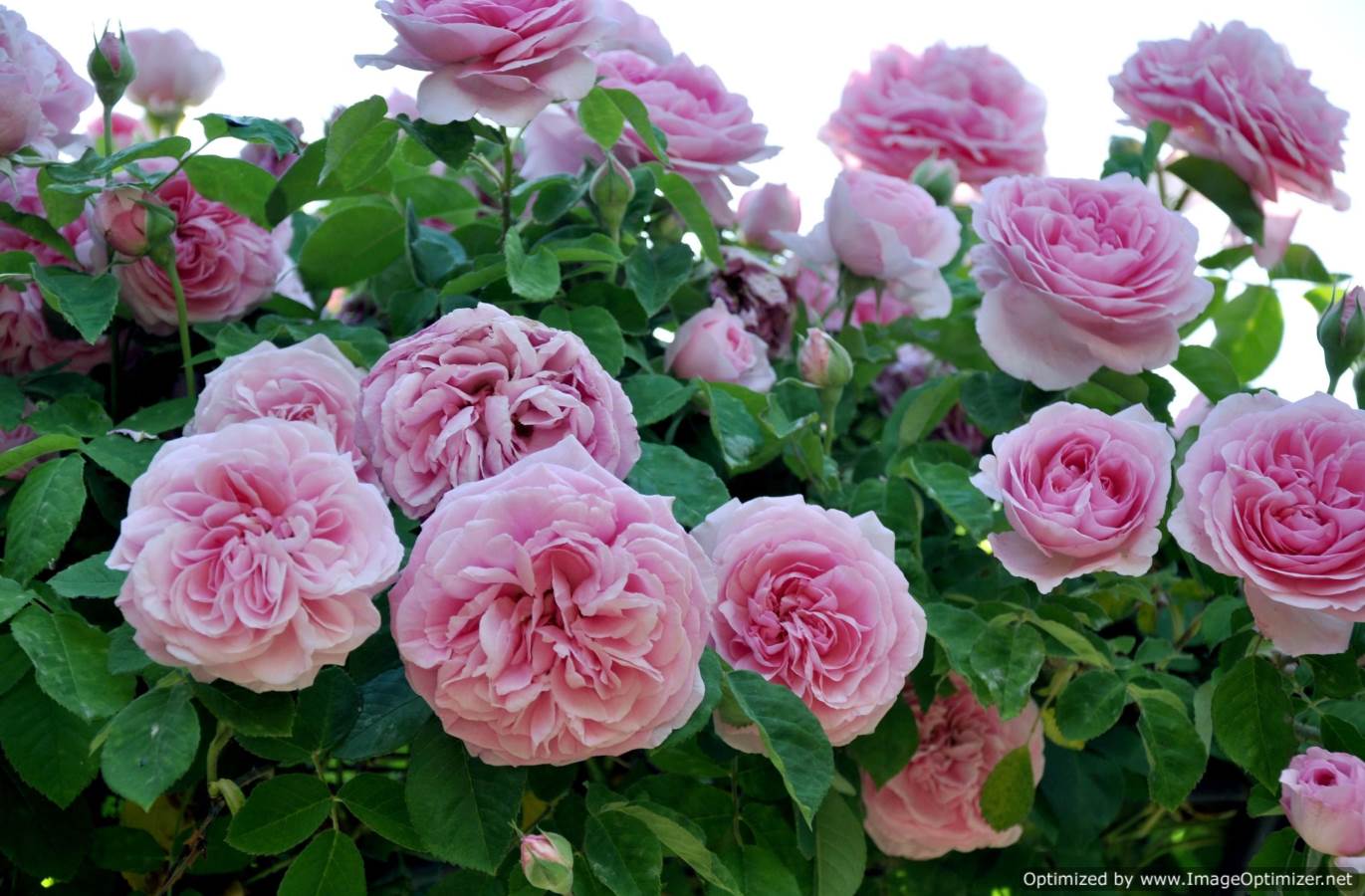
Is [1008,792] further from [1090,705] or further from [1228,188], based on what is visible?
[1228,188]

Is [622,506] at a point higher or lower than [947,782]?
higher

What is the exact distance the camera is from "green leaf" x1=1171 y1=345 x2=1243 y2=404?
0.71 m

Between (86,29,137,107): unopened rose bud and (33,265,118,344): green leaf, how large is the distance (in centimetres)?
11

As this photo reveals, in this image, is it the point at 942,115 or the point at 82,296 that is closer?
the point at 82,296

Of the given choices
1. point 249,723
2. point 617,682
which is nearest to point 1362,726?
point 617,682

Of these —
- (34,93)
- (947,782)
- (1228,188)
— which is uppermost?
(34,93)

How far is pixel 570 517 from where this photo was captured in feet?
1.39

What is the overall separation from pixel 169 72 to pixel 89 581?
52 cm

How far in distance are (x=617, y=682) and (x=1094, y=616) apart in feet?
0.97

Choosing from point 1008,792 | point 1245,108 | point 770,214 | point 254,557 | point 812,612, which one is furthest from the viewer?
point 770,214

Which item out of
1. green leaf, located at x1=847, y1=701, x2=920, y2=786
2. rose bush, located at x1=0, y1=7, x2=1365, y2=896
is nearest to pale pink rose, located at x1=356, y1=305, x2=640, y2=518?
rose bush, located at x1=0, y1=7, x2=1365, y2=896

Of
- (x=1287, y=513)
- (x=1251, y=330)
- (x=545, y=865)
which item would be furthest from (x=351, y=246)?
(x=1251, y=330)

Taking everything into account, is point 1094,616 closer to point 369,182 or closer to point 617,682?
point 617,682

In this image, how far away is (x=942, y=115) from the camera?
0.90 meters
